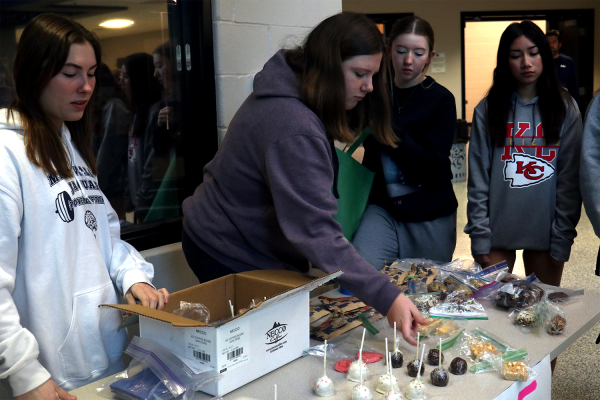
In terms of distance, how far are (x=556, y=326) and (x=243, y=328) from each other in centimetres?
79

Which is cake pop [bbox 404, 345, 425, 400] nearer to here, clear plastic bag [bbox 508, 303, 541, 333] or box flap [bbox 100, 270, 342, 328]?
box flap [bbox 100, 270, 342, 328]

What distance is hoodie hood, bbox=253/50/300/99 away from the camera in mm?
1386

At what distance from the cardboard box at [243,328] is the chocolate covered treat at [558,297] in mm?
751

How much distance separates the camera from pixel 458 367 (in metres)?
1.18

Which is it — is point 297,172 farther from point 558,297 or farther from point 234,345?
point 558,297

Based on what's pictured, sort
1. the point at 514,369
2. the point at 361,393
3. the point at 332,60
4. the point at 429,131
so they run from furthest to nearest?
1. the point at 429,131
2. the point at 332,60
3. the point at 514,369
4. the point at 361,393

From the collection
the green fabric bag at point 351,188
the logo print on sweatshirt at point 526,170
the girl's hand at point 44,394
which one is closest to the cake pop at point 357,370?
the girl's hand at point 44,394

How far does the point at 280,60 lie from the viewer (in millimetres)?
1450

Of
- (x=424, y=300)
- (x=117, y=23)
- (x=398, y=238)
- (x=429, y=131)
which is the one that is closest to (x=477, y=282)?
(x=424, y=300)

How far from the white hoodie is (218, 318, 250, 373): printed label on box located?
357mm

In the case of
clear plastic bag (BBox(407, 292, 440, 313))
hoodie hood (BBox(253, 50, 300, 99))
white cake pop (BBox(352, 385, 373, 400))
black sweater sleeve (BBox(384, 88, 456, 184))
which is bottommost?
white cake pop (BBox(352, 385, 373, 400))

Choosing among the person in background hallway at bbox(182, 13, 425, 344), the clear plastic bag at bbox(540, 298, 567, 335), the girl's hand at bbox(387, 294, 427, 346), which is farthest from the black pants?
the clear plastic bag at bbox(540, 298, 567, 335)

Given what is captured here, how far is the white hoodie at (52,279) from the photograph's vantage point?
109 cm

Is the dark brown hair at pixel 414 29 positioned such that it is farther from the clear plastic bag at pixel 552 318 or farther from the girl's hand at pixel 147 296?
the girl's hand at pixel 147 296
